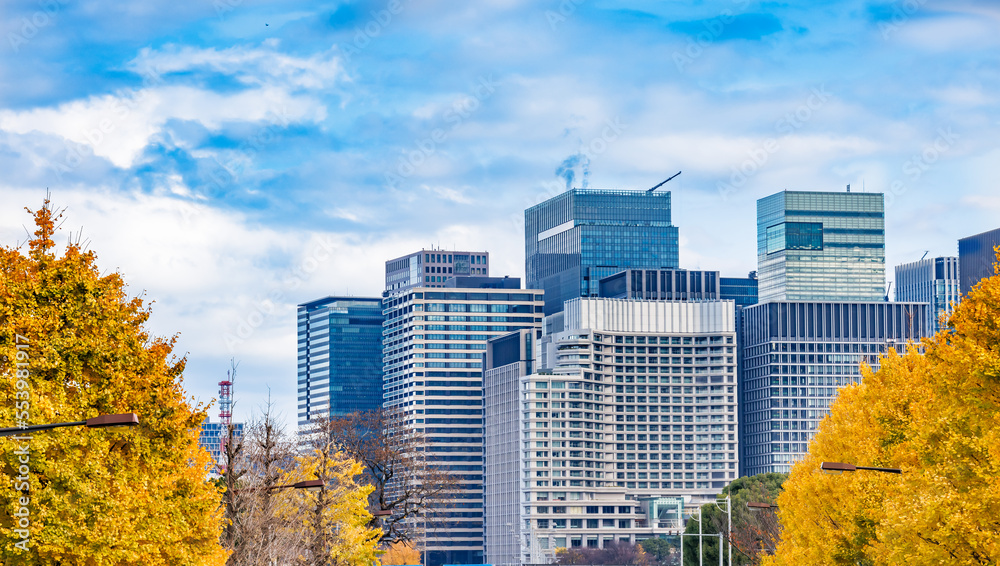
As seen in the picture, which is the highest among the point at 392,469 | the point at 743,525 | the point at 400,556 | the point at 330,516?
the point at 392,469

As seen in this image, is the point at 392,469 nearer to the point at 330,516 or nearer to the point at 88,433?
the point at 330,516

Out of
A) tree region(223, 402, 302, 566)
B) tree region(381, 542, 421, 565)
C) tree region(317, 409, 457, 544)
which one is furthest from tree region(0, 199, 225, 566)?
tree region(381, 542, 421, 565)

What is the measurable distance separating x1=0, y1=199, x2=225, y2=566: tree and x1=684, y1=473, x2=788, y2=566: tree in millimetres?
60476

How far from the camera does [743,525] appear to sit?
112 metres

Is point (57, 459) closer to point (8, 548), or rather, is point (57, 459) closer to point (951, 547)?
point (8, 548)

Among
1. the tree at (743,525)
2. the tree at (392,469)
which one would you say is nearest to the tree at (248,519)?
the tree at (392,469)

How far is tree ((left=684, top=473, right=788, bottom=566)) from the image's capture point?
99000 millimetres

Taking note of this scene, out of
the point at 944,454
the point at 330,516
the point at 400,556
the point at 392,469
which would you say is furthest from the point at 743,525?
the point at 944,454

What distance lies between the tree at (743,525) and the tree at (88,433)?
60.5m

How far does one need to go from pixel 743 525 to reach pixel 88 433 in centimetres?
8515

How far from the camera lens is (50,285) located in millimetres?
36219

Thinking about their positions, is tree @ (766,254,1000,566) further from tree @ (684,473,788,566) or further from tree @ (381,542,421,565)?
tree @ (381,542,421,565)

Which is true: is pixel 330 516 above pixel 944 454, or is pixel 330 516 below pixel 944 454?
below

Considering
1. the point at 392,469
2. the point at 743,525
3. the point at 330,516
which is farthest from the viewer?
the point at 743,525
